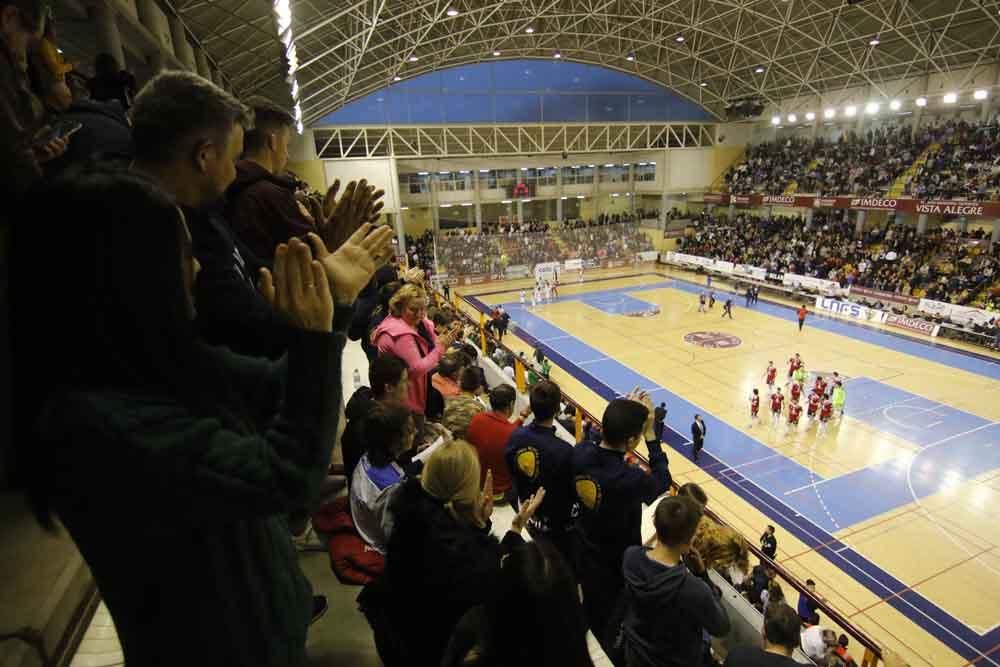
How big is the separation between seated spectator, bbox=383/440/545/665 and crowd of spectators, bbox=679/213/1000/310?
2747 centimetres

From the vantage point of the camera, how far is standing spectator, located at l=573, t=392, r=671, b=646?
3.56 metres

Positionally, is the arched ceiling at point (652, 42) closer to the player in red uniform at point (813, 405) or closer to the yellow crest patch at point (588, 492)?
the player in red uniform at point (813, 405)

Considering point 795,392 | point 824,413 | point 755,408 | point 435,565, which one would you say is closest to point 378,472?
point 435,565

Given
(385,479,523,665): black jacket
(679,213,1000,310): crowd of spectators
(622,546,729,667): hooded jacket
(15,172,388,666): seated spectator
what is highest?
(15,172,388,666): seated spectator

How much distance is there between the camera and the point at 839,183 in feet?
109

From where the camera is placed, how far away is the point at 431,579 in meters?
2.18

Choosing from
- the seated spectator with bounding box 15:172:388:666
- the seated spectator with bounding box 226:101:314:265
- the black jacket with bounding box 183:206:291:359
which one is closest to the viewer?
the seated spectator with bounding box 15:172:388:666

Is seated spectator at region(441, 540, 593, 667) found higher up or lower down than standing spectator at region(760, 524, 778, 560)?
higher up

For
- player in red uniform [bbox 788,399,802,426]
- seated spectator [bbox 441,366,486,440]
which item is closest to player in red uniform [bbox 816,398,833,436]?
player in red uniform [bbox 788,399,802,426]

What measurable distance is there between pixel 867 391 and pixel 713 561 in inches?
581

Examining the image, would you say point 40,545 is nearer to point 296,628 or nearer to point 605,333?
point 296,628

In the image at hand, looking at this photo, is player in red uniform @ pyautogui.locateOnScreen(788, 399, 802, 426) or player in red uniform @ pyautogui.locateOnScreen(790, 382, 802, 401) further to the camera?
player in red uniform @ pyautogui.locateOnScreen(790, 382, 802, 401)

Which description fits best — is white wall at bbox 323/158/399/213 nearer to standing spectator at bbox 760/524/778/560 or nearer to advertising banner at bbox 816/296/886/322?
advertising banner at bbox 816/296/886/322

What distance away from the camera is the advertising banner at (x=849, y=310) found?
24325 mm
